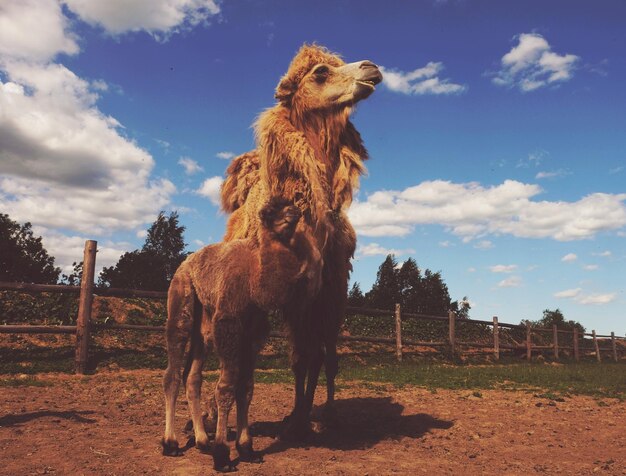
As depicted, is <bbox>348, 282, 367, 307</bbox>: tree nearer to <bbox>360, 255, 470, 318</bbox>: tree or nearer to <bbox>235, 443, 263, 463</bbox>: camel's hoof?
<bbox>360, 255, 470, 318</bbox>: tree

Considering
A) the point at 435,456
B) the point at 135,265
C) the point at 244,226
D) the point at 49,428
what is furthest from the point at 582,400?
the point at 135,265

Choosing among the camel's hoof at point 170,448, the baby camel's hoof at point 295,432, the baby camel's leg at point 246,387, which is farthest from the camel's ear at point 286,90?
the camel's hoof at point 170,448

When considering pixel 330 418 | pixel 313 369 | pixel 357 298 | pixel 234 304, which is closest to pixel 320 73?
pixel 234 304

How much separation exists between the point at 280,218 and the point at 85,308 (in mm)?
8743

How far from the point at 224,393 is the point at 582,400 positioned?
21.7ft

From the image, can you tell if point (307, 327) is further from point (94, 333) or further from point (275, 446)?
point (94, 333)

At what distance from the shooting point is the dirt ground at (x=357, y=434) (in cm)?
387

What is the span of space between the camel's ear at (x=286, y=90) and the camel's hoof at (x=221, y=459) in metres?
3.35

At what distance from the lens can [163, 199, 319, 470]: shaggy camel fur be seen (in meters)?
3.76

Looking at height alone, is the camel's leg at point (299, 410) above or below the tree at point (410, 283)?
below

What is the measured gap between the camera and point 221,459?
360 cm

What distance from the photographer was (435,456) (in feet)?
14.4

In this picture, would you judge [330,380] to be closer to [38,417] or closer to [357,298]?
[38,417]

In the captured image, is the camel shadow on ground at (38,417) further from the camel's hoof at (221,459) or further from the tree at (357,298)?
the tree at (357,298)
